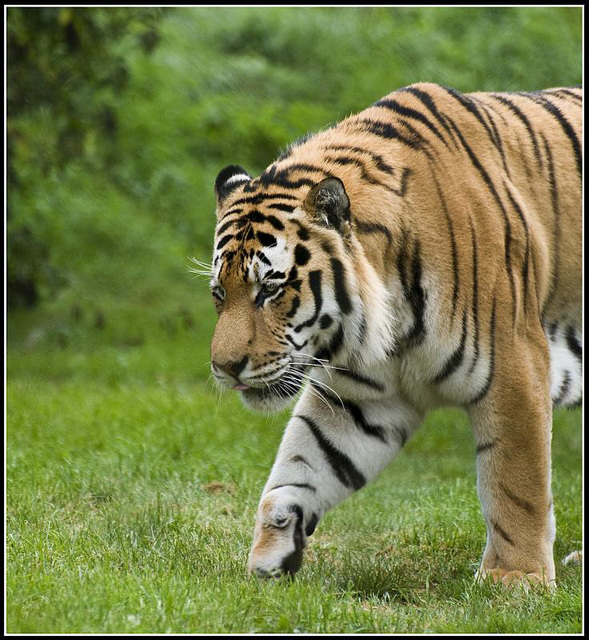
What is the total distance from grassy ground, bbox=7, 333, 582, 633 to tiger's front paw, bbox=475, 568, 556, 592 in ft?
0.26

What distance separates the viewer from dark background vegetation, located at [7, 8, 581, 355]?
1071cm

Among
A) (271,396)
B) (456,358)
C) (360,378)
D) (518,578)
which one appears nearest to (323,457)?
(360,378)

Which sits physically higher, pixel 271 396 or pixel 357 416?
pixel 271 396

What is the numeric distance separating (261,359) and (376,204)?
802 millimetres

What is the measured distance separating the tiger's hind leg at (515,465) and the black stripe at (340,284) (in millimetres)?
705

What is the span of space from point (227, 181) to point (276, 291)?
2.36ft

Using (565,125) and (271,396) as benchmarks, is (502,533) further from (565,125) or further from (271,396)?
(565,125)

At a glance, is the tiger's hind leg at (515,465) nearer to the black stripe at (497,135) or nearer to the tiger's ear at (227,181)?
the black stripe at (497,135)

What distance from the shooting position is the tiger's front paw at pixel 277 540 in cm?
434

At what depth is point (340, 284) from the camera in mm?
4164

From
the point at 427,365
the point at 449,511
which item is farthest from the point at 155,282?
the point at 427,365

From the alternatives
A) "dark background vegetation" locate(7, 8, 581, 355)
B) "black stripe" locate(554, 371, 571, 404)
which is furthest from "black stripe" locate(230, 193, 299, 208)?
"dark background vegetation" locate(7, 8, 581, 355)

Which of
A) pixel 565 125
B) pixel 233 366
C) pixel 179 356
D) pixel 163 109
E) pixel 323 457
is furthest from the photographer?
pixel 163 109

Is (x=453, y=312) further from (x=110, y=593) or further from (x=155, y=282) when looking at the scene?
(x=155, y=282)
